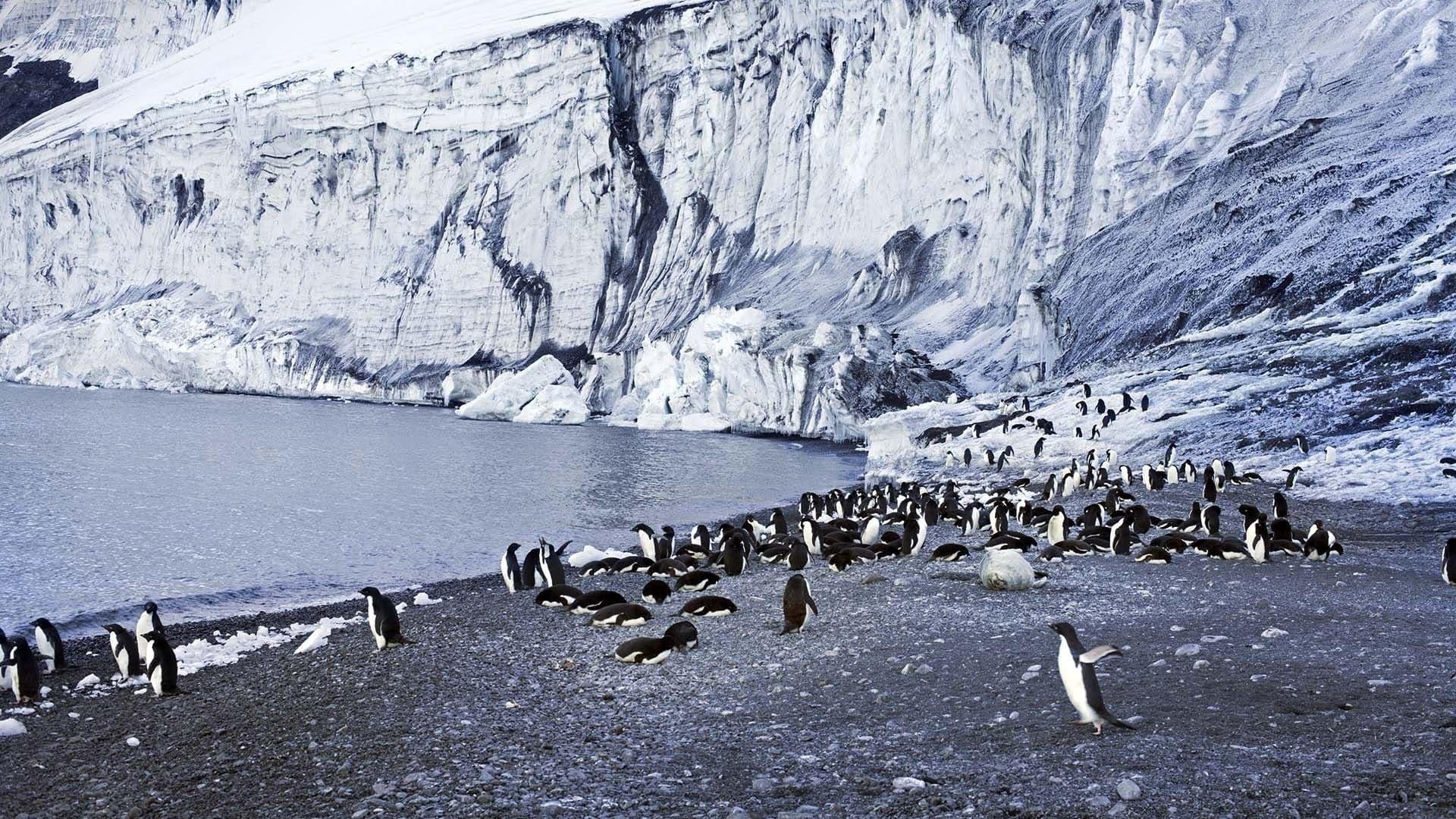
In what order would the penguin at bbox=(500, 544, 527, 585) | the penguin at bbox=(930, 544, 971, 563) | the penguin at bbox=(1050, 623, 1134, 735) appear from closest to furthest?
the penguin at bbox=(1050, 623, 1134, 735) < the penguin at bbox=(930, 544, 971, 563) < the penguin at bbox=(500, 544, 527, 585)

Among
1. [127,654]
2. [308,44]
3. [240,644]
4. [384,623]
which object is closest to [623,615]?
[384,623]

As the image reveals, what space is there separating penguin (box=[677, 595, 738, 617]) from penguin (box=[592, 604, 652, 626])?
12.2 inches

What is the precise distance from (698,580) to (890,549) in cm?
227

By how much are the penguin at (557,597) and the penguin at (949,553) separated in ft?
11.3

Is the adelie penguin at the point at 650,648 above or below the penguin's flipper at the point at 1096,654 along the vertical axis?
below

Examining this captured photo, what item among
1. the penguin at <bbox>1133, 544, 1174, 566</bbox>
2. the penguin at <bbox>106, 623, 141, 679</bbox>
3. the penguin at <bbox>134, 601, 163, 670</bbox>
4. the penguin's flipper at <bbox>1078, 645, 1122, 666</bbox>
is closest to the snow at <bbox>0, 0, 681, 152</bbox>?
the penguin at <bbox>1133, 544, 1174, 566</bbox>

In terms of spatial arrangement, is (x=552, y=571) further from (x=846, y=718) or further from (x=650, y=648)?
(x=846, y=718)

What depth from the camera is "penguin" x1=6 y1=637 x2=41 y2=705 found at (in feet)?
24.9

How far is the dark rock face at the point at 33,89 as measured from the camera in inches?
3194

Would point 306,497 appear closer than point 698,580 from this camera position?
No

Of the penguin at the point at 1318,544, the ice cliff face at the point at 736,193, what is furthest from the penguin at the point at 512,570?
the ice cliff face at the point at 736,193

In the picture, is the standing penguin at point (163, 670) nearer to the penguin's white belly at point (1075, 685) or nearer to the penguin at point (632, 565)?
the penguin at point (632, 565)

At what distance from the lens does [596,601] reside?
378 inches

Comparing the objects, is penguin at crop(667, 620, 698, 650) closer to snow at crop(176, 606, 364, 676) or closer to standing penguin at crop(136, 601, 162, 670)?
snow at crop(176, 606, 364, 676)
